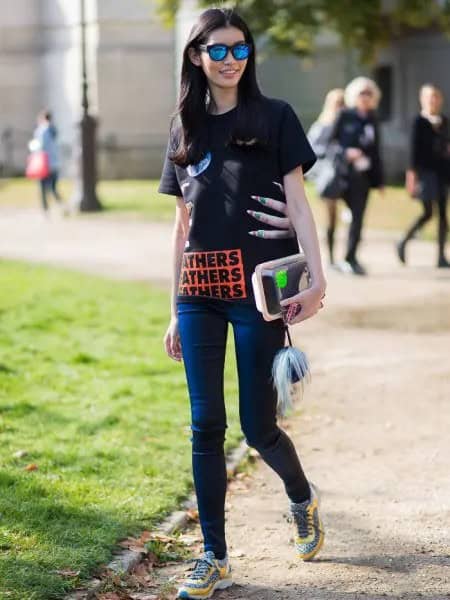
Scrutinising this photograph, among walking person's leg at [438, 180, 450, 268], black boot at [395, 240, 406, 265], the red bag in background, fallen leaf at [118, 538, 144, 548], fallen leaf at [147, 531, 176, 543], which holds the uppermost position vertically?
fallen leaf at [118, 538, 144, 548]

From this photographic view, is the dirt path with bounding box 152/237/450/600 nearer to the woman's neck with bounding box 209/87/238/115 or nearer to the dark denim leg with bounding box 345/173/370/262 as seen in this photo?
the woman's neck with bounding box 209/87/238/115

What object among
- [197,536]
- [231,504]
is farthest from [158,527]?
[231,504]

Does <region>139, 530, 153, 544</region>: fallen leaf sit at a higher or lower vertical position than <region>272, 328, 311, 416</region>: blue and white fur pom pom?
lower

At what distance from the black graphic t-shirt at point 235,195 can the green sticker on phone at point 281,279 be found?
Answer: 112 millimetres

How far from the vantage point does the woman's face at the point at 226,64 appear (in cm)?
443

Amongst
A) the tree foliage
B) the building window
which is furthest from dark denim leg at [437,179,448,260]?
the building window

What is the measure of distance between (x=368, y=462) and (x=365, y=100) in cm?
729

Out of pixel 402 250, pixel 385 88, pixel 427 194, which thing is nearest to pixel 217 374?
pixel 427 194

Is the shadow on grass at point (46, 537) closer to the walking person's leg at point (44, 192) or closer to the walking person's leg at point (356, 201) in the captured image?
the walking person's leg at point (356, 201)

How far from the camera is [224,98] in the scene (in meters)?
4.51

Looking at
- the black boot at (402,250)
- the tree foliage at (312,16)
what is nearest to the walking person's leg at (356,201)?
the black boot at (402,250)

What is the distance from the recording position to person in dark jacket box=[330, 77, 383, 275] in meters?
13.1

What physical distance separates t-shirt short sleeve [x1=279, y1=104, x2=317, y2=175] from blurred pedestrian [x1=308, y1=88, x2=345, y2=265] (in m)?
8.25

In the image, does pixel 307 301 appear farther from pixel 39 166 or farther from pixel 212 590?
pixel 39 166
